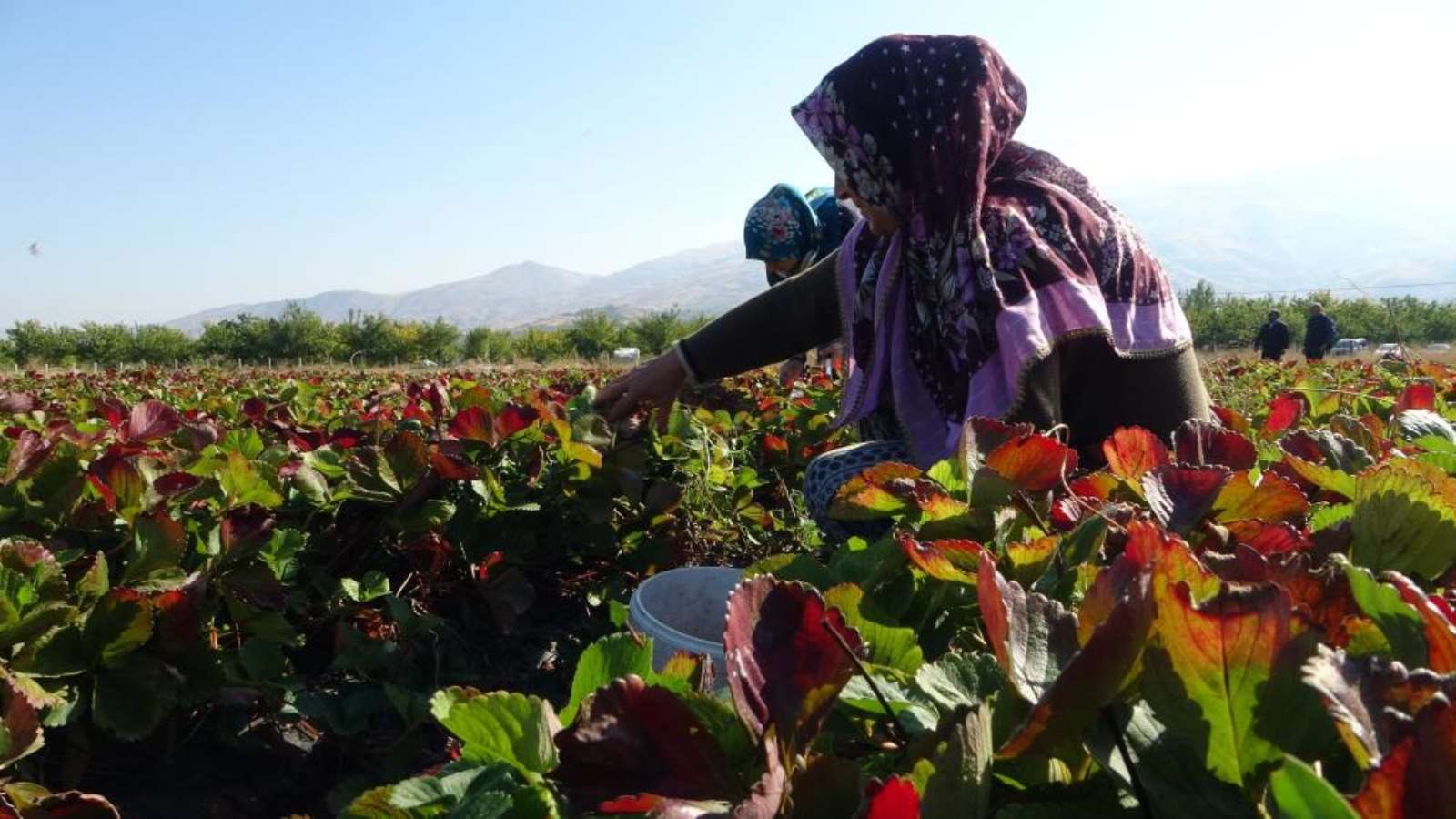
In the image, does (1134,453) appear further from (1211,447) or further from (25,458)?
(25,458)

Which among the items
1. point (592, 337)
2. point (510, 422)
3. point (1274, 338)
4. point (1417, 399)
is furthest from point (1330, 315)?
point (510, 422)

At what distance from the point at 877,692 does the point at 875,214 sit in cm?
198

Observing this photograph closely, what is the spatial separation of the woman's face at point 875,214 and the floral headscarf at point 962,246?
20mm

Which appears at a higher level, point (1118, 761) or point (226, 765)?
point (1118, 761)

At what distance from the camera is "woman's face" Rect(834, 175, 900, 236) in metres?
2.32

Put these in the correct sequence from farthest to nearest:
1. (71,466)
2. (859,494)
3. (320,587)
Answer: (320,587) → (71,466) → (859,494)

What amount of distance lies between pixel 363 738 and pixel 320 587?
0.32m

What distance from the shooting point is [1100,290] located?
1.98 metres

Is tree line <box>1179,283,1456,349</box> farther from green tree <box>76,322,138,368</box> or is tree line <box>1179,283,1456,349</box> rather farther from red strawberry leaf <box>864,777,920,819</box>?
red strawberry leaf <box>864,777,920,819</box>

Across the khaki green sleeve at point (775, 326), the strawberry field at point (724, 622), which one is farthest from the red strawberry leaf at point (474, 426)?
the khaki green sleeve at point (775, 326)

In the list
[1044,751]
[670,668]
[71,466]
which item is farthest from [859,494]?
[71,466]

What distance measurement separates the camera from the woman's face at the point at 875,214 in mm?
2320

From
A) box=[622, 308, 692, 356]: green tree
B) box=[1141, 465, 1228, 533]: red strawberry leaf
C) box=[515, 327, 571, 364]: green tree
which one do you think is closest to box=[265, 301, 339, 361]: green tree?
box=[515, 327, 571, 364]: green tree

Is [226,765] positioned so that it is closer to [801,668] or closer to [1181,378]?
[801,668]
